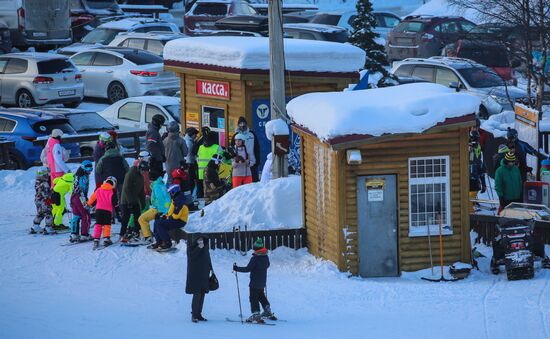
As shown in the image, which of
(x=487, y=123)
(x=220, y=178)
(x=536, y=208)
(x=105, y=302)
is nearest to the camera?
(x=105, y=302)

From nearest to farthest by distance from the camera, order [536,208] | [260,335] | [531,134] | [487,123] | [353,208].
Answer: [260,335] < [353,208] < [536,208] < [531,134] < [487,123]

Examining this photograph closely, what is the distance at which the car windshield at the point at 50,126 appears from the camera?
26500 millimetres

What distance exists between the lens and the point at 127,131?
2758cm

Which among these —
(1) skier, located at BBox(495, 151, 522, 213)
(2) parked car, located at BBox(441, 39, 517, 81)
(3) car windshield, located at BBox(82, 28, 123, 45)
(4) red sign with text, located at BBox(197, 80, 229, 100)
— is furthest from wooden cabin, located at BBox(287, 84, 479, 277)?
(3) car windshield, located at BBox(82, 28, 123, 45)

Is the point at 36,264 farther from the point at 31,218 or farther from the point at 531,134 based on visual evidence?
the point at 531,134

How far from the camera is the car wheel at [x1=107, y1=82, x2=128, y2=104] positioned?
3391 cm

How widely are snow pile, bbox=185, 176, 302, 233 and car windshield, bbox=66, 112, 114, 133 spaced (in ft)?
27.2

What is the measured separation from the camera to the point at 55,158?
21.3 meters

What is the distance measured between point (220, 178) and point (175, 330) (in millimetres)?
6681

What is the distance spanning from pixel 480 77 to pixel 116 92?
972 cm

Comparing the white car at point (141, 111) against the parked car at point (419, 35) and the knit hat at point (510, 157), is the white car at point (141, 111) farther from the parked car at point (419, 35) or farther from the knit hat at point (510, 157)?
the parked car at point (419, 35)

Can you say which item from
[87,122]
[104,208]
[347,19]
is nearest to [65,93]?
[87,122]

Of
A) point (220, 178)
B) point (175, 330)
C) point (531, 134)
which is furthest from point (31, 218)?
point (531, 134)

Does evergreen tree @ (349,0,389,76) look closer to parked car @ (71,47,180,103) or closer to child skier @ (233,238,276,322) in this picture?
parked car @ (71,47,180,103)
